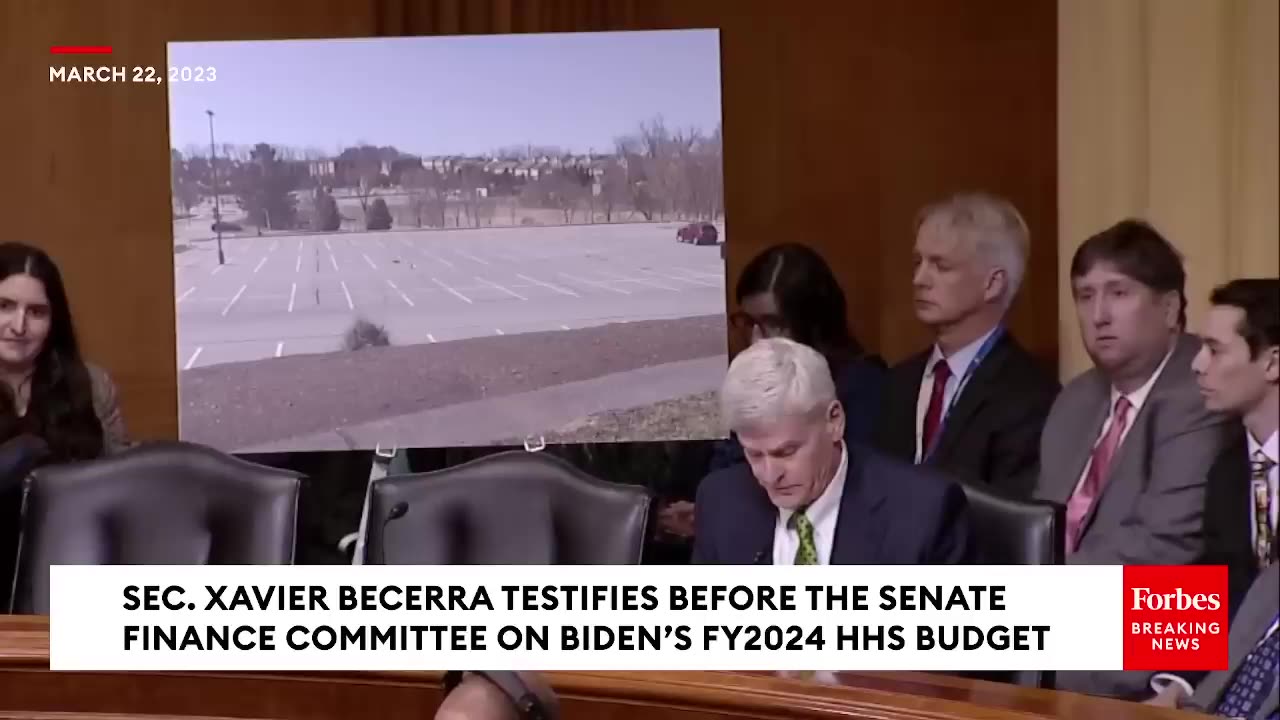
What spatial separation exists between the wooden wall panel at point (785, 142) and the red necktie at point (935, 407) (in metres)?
0.29

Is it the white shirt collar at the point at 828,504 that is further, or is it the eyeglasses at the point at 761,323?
the eyeglasses at the point at 761,323

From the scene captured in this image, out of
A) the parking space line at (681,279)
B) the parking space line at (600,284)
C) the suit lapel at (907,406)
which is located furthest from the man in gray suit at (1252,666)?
the parking space line at (600,284)

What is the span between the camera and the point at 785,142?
393 cm

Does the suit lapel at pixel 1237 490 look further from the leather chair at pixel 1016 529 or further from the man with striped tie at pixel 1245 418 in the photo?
the leather chair at pixel 1016 529

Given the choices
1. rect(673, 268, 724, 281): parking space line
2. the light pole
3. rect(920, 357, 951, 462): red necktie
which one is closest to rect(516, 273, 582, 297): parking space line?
rect(673, 268, 724, 281): parking space line

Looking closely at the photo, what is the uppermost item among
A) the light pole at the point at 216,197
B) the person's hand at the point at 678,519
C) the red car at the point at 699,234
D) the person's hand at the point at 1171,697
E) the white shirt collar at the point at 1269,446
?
the light pole at the point at 216,197

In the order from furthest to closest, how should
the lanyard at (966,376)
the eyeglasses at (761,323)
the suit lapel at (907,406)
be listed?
the eyeglasses at (761,323) → the suit lapel at (907,406) → the lanyard at (966,376)

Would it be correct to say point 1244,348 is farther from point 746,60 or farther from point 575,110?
point 575,110

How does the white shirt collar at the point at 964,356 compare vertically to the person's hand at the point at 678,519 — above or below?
above

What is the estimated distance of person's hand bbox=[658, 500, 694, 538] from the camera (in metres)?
3.73

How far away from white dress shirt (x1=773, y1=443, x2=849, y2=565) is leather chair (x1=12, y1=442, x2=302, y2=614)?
3.15 ft

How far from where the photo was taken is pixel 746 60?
3.95m

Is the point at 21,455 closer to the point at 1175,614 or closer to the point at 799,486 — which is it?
the point at 799,486

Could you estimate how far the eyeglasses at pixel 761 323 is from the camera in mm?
3816
